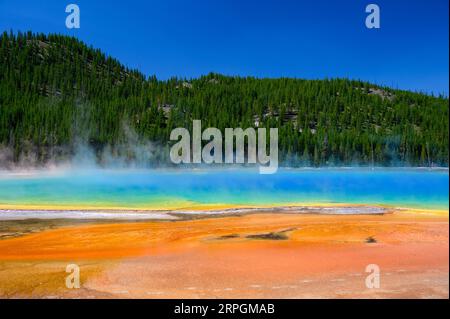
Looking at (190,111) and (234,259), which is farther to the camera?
(190,111)

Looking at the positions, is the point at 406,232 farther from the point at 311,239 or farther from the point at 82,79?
the point at 82,79

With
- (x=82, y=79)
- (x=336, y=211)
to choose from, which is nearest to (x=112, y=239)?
(x=336, y=211)

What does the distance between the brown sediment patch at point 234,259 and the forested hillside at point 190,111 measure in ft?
180

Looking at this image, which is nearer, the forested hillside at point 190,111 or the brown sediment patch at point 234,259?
the brown sediment patch at point 234,259

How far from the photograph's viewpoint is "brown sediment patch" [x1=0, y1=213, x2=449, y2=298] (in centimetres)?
686

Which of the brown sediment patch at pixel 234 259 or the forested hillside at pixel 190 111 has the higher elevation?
the forested hillside at pixel 190 111

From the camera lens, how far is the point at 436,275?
7.18 m

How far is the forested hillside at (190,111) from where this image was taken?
7056cm

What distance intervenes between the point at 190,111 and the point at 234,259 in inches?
3202

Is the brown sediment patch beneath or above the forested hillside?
beneath

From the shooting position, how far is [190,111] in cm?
8912

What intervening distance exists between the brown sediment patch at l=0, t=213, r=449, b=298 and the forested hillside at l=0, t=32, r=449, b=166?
180 feet

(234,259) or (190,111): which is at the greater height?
(190,111)

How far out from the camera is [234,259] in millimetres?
8867
